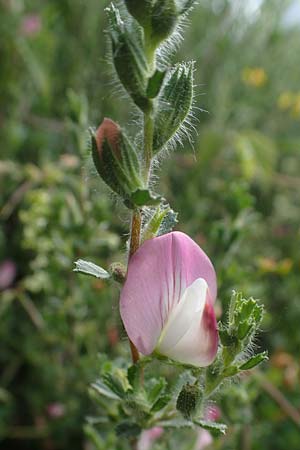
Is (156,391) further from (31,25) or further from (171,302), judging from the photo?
(31,25)

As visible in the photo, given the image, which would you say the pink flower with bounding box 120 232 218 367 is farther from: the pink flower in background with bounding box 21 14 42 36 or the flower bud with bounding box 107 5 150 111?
the pink flower in background with bounding box 21 14 42 36

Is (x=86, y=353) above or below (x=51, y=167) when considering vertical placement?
below

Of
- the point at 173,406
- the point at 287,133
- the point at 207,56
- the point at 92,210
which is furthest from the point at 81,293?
the point at 287,133

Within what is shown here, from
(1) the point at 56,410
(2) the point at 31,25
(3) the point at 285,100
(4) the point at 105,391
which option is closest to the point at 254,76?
(3) the point at 285,100

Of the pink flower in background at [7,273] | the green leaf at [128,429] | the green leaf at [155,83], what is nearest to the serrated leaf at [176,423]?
the green leaf at [128,429]

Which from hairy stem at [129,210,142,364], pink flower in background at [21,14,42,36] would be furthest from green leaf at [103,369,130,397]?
pink flower in background at [21,14,42,36]

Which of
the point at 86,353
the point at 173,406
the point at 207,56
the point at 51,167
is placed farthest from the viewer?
the point at 207,56

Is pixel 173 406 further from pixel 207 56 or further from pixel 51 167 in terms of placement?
pixel 207 56
